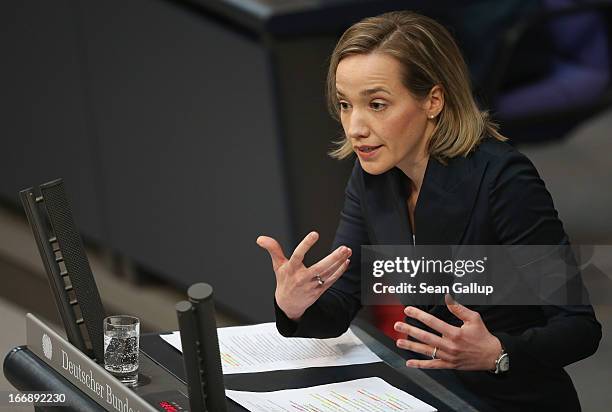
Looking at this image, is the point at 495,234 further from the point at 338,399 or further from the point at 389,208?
the point at 338,399

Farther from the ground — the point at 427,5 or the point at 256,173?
the point at 427,5

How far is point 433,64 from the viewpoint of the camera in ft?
6.64

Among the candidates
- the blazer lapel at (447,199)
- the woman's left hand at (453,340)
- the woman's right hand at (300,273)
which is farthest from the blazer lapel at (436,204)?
the woman's left hand at (453,340)

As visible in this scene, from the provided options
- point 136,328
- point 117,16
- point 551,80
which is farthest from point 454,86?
point 551,80

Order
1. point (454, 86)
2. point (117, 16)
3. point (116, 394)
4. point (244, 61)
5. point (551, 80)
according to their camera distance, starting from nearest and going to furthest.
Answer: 1. point (116, 394)
2. point (454, 86)
3. point (244, 61)
4. point (117, 16)
5. point (551, 80)

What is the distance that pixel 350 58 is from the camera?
204 cm

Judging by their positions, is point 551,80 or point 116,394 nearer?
point 116,394

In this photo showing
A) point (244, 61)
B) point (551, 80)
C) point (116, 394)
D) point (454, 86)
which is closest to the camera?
point (116, 394)

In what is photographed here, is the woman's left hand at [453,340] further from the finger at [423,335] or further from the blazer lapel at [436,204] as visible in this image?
the blazer lapel at [436,204]

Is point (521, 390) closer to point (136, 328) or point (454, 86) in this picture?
point (454, 86)

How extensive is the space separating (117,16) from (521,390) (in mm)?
2627

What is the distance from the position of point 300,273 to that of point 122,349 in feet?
1.05

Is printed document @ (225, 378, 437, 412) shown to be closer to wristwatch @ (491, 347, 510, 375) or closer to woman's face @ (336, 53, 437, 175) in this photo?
wristwatch @ (491, 347, 510, 375)

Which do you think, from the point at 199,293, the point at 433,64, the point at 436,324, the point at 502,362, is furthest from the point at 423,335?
the point at 433,64
